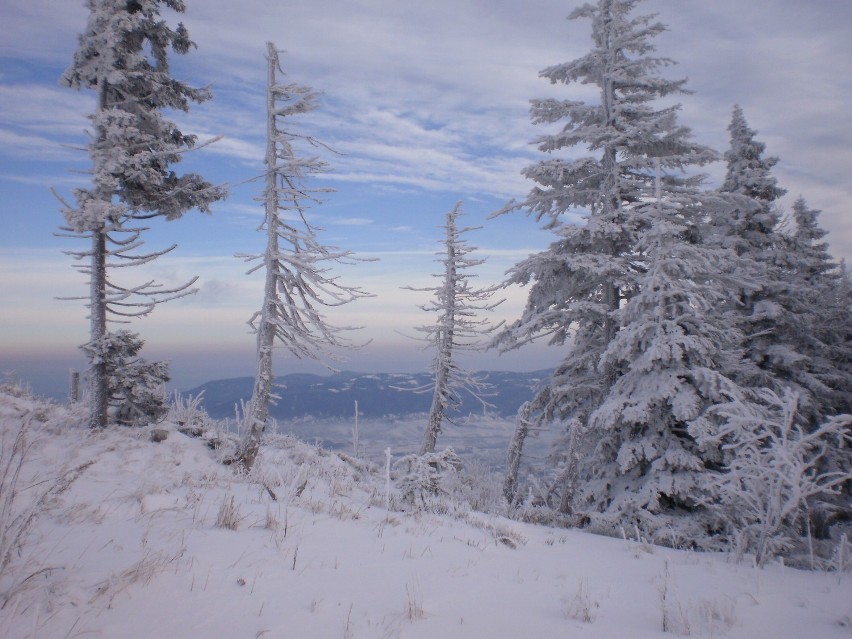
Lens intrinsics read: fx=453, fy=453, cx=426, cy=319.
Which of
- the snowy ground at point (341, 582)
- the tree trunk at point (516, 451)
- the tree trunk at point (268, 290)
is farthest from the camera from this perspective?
the tree trunk at point (516, 451)

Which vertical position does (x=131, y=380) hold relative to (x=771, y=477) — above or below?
above

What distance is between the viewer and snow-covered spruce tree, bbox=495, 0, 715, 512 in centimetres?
1123

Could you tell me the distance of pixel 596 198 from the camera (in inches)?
483

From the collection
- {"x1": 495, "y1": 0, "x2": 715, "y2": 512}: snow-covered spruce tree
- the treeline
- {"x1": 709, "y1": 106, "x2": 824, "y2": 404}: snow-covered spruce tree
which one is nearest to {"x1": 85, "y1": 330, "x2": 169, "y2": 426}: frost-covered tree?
the treeline

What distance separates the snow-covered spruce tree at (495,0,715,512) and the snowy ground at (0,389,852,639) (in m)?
5.90

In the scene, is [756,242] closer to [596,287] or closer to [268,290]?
[596,287]

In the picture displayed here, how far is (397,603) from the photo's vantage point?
3113 mm

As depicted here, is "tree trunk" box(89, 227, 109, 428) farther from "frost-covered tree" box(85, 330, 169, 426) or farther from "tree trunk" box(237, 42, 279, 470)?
"tree trunk" box(237, 42, 279, 470)

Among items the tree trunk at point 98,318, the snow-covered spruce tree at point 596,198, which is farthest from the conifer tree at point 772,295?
the tree trunk at point 98,318

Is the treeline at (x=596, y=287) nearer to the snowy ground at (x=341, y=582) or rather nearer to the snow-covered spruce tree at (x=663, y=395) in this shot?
the snow-covered spruce tree at (x=663, y=395)

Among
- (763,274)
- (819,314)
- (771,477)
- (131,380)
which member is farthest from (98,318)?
(819,314)

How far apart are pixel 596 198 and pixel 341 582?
38.0 feet

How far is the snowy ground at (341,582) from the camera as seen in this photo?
253 cm

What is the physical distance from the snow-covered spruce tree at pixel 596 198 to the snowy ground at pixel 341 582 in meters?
5.90
